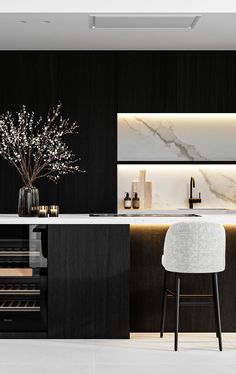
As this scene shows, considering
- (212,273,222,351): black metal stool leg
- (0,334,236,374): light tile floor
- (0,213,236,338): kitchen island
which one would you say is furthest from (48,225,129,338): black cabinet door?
(212,273,222,351): black metal stool leg

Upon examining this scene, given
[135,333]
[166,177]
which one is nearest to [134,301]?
[135,333]

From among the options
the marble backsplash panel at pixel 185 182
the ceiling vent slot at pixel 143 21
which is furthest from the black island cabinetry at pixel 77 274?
the marble backsplash panel at pixel 185 182

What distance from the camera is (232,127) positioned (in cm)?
688

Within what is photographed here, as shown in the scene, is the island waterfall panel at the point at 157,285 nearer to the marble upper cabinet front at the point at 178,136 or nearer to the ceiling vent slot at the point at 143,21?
the ceiling vent slot at the point at 143,21

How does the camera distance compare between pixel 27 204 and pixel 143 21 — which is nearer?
pixel 27 204

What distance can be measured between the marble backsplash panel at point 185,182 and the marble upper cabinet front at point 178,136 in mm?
143

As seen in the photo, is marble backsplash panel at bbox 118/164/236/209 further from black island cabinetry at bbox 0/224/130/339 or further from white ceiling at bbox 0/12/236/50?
black island cabinetry at bbox 0/224/130/339

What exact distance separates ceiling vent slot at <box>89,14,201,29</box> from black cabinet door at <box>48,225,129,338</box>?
1.69m

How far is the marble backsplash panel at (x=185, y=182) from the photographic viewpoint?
6.89m

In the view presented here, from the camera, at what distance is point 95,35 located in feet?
19.5

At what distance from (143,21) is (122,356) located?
105 inches

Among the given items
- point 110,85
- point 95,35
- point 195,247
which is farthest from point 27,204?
point 110,85

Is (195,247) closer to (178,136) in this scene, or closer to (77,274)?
(77,274)
